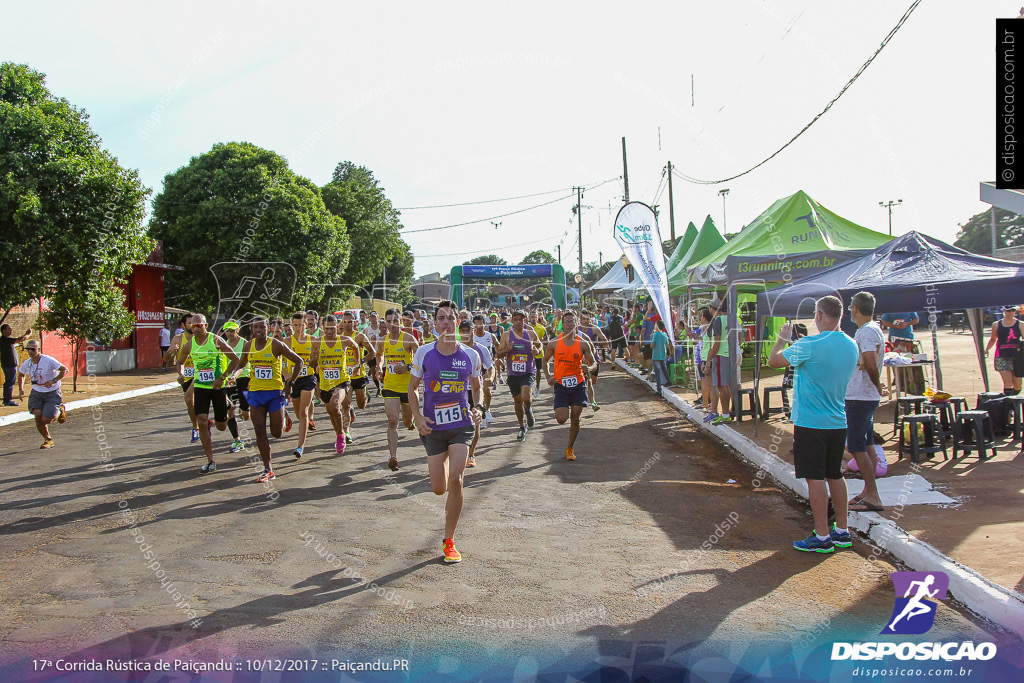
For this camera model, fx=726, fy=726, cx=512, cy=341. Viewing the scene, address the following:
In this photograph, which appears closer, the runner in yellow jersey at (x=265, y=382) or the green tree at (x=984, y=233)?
the runner in yellow jersey at (x=265, y=382)

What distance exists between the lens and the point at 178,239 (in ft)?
91.6

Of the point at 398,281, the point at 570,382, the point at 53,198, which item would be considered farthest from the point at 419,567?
the point at 398,281

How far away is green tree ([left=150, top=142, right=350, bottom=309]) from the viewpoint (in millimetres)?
26578

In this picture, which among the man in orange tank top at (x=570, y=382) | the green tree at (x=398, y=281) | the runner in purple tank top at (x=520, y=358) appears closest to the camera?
the man in orange tank top at (x=570, y=382)

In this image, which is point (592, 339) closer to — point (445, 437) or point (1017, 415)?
point (1017, 415)

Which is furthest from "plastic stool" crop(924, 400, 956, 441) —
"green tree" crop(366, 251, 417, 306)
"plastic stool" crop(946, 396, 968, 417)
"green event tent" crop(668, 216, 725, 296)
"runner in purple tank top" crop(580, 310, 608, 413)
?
"green tree" crop(366, 251, 417, 306)

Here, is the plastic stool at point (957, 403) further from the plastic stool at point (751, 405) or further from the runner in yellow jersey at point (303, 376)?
the runner in yellow jersey at point (303, 376)

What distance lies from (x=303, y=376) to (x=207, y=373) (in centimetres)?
142

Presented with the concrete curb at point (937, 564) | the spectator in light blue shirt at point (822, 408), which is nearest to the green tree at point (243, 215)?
the concrete curb at point (937, 564)

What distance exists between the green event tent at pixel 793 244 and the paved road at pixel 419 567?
5.90 m

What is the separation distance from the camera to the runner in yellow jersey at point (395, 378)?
8.53 metres

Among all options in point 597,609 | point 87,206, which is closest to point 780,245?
point 597,609

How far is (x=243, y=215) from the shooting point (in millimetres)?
26797

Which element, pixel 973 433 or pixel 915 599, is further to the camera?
pixel 973 433
